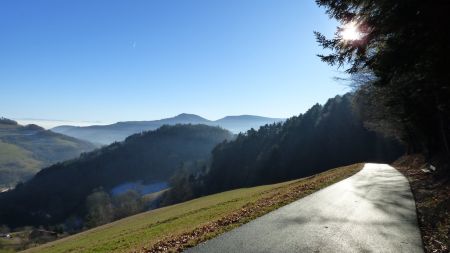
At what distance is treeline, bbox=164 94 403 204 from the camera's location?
402 feet

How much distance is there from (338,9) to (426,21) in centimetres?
466

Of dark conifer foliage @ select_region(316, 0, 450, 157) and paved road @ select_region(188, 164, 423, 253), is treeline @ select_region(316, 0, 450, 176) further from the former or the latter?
paved road @ select_region(188, 164, 423, 253)

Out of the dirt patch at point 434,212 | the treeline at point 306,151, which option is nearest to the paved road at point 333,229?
the dirt patch at point 434,212

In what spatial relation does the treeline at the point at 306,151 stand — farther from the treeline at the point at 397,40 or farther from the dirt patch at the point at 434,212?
the treeline at the point at 397,40

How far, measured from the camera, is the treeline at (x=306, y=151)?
123 meters

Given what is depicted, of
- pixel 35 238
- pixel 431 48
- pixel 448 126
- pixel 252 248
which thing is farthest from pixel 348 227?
pixel 35 238

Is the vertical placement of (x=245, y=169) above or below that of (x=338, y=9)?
below

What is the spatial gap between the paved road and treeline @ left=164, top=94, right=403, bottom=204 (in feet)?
299

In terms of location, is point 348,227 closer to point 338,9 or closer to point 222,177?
point 338,9

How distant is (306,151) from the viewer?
131375mm

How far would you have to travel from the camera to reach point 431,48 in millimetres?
12969

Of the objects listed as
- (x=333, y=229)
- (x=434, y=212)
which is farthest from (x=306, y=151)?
(x=333, y=229)

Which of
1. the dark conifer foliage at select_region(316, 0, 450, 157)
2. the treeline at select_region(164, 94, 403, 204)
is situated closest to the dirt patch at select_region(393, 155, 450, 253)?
the dark conifer foliage at select_region(316, 0, 450, 157)

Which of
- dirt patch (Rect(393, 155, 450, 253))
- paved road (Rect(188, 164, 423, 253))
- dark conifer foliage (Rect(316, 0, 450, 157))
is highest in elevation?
dark conifer foliage (Rect(316, 0, 450, 157))
